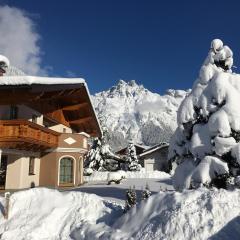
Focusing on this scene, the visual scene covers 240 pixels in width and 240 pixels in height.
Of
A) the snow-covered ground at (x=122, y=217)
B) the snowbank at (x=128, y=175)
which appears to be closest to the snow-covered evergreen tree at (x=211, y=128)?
the snow-covered ground at (x=122, y=217)

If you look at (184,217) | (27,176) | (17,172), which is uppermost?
(17,172)

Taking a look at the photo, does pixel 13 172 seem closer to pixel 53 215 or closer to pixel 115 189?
pixel 115 189

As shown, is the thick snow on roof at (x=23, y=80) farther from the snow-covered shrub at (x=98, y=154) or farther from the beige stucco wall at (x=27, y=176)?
the snow-covered shrub at (x=98, y=154)

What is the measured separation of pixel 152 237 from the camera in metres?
8.59

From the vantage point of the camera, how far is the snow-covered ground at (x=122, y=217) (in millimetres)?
8320

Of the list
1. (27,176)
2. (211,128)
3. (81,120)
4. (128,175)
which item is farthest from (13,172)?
(128,175)

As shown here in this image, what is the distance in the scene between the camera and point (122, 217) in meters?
10.6

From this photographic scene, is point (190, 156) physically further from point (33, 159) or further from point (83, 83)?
point (33, 159)

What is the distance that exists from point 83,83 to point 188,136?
31.6 ft

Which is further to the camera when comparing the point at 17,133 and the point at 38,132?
the point at 38,132

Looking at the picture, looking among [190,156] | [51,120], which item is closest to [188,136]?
[190,156]

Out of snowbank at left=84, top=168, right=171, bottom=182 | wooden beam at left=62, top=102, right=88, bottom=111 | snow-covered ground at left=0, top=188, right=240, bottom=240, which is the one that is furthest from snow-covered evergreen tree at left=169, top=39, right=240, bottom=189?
snowbank at left=84, top=168, right=171, bottom=182

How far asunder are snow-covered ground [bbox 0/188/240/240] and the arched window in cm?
1167

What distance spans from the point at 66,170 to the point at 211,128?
1486cm
